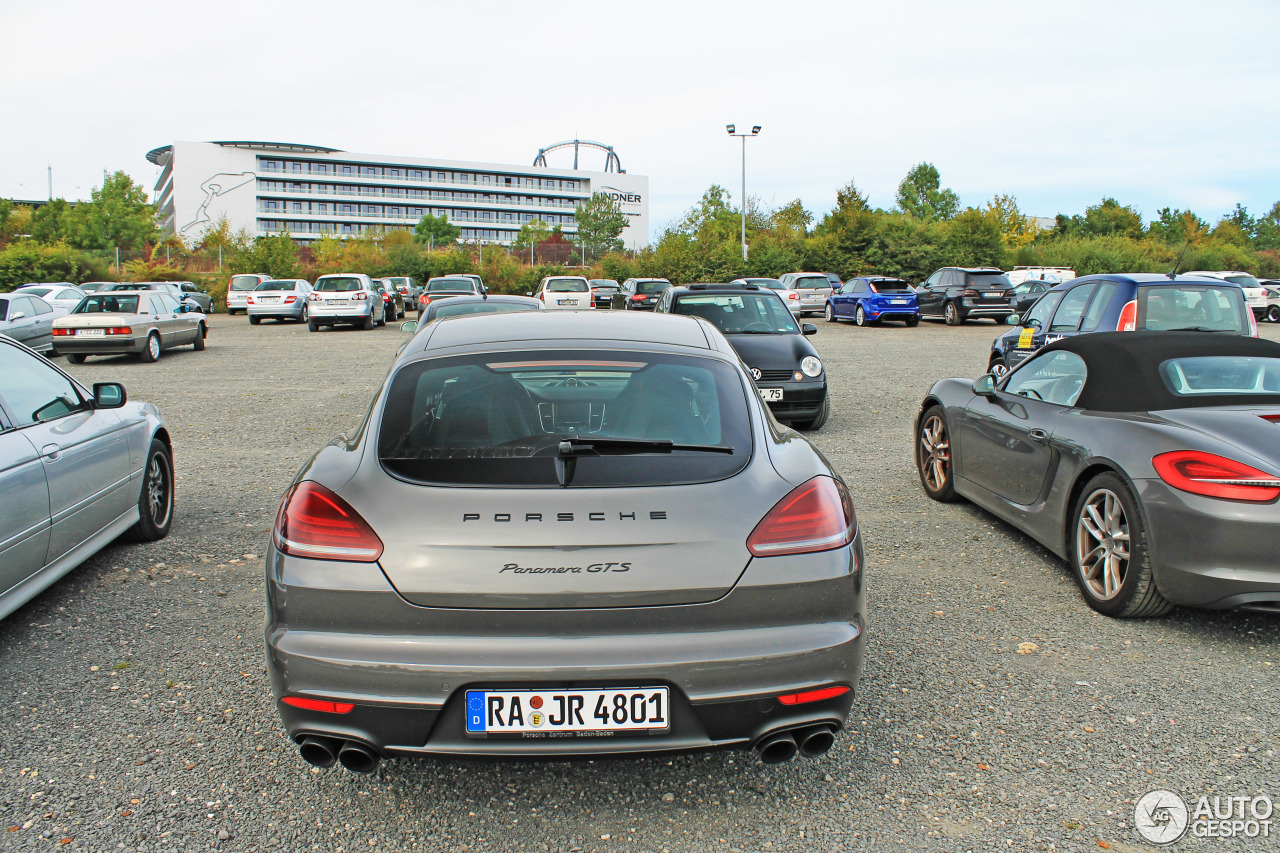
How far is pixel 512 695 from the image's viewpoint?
2.40 m

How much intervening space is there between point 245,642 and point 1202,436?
4.37m

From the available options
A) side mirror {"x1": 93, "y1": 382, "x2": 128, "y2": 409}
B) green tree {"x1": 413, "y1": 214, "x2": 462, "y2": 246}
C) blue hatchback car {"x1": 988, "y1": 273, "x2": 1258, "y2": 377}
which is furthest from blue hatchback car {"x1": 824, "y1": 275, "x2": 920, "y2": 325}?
green tree {"x1": 413, "y1": 214, "x2": 462, "y2": 246}

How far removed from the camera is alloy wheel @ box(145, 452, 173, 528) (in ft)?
18.3

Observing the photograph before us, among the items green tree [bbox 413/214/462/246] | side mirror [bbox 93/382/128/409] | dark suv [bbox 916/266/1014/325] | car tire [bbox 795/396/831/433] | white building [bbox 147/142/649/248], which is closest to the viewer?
side mirror [bbox 93/382/128/409]

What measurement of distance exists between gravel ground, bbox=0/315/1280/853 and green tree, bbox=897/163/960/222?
107509 mm

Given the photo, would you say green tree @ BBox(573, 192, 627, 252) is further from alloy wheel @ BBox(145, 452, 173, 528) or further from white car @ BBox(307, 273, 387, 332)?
alloy wheel @ BBox(145, 452, 173, 528)

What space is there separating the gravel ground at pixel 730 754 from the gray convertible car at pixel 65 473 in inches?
9.7

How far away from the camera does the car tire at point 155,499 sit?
5.48 metres

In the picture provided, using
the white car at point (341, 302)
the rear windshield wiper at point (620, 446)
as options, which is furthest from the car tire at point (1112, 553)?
the white car at point (341, 302)

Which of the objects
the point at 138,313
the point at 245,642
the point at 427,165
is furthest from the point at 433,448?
the point at 427,165

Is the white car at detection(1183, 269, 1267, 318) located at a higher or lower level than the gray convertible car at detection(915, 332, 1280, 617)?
higher

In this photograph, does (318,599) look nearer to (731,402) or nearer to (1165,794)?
(731,402)

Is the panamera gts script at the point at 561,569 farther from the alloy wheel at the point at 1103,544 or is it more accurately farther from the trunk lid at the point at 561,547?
the alloy wheel at the point at 1103,544

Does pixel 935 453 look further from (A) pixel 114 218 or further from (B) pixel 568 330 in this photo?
(A) pixel 114 218
